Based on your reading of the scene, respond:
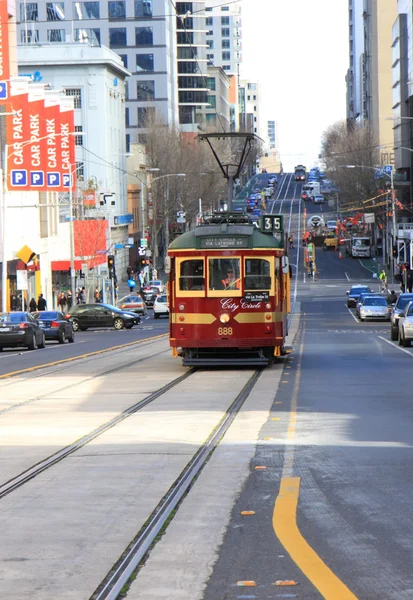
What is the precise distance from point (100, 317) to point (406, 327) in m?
29.3

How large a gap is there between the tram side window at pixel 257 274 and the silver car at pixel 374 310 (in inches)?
1395

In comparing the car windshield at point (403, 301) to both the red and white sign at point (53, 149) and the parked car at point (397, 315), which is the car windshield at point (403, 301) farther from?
the red and white sign at point (53, 149)

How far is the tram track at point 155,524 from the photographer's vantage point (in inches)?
292

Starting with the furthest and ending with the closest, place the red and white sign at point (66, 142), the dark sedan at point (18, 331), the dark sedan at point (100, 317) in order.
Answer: the red and white sign at point (66, 142), the dark sedan at point (100, 317), the dark sedan at point (18, 331)

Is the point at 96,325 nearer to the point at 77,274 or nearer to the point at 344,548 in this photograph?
the point at 77,274

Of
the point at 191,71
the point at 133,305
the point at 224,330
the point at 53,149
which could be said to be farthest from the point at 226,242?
the point at 191,71

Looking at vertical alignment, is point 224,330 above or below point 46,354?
above

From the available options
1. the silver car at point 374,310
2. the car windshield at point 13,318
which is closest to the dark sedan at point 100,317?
the silver car at point 374,310

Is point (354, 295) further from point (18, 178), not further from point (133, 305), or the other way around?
point (18, 178)

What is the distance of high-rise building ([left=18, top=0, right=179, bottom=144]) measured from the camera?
471ft

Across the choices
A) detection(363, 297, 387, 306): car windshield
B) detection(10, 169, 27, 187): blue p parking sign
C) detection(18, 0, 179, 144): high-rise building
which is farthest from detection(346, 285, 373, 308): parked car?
detection(18, 0, 179, 144): high-rise building

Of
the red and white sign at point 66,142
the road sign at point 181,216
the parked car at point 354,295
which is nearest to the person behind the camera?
the red and white sign at point 66,142

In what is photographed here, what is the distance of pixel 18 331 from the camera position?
136 feet

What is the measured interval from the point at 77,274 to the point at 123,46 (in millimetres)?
64561
